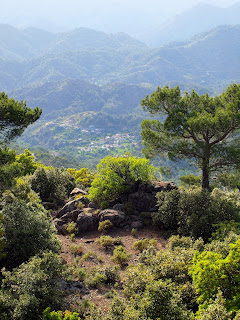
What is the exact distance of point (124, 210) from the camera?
65.2 feet

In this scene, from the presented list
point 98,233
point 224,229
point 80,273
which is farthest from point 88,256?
point 224,229

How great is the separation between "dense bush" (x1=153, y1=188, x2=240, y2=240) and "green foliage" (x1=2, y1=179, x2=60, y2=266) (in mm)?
7541

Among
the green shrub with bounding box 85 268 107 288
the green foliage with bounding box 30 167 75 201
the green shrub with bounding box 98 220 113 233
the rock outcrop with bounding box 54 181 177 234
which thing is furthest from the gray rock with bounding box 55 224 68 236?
the green foliage with bounding box 30 167 75 201

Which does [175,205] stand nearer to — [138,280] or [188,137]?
[188,137]

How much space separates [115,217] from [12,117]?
31.2ft

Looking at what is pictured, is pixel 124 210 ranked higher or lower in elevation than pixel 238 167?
lower

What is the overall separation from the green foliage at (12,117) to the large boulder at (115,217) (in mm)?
8050

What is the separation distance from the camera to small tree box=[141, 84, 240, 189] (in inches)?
688

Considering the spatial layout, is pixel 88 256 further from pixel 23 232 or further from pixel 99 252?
pixel 23 232

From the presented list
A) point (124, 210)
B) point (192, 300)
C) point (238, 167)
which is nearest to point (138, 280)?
point (192, 300)

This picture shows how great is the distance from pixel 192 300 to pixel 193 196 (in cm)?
866

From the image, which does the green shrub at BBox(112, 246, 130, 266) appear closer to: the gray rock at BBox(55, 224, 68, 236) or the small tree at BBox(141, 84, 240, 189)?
the gray rock at BBox(55, 224, 68, 236)

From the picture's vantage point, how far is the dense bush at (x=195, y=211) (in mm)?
15523

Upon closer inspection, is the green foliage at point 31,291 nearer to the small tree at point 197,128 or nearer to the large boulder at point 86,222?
the large boulder at point 86,222
